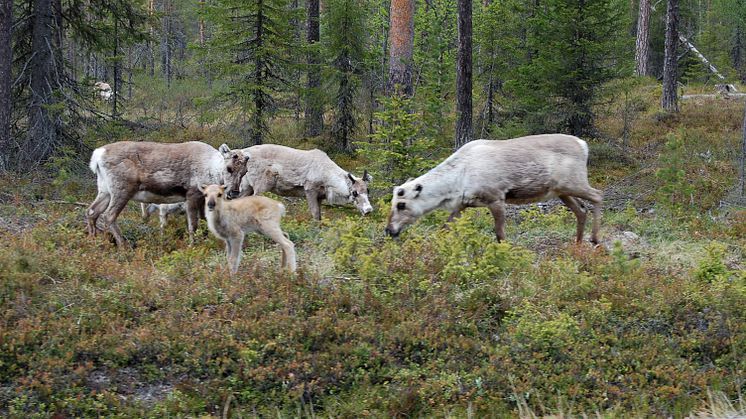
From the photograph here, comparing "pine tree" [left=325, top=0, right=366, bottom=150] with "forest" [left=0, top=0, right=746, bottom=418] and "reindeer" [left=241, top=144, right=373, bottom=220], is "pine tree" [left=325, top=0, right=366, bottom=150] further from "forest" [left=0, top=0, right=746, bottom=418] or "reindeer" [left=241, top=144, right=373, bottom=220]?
"reindeer" [left=241, top=144, right=373, bottom=220]

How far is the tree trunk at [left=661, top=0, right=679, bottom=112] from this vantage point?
2520 centimetres

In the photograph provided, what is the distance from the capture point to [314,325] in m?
7.89

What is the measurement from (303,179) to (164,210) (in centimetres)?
273

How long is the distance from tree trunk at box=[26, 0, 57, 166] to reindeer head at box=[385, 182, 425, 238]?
982 cm

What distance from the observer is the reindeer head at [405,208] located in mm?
10742

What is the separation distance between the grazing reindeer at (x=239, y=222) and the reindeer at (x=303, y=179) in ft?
14.9

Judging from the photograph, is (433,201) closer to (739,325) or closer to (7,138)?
(739,325)

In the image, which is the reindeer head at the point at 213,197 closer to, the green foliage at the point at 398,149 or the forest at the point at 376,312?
the forest at the point at 376,312

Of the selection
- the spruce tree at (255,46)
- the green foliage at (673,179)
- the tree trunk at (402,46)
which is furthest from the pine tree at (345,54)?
the green foliage at (673,179)

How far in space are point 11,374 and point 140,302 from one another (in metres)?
1.55

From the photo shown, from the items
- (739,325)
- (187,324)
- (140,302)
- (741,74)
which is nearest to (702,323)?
(739,325)

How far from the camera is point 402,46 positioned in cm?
1748

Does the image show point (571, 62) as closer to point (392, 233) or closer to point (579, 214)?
point (579, 214)

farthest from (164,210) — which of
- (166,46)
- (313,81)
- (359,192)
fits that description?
(166,46)
